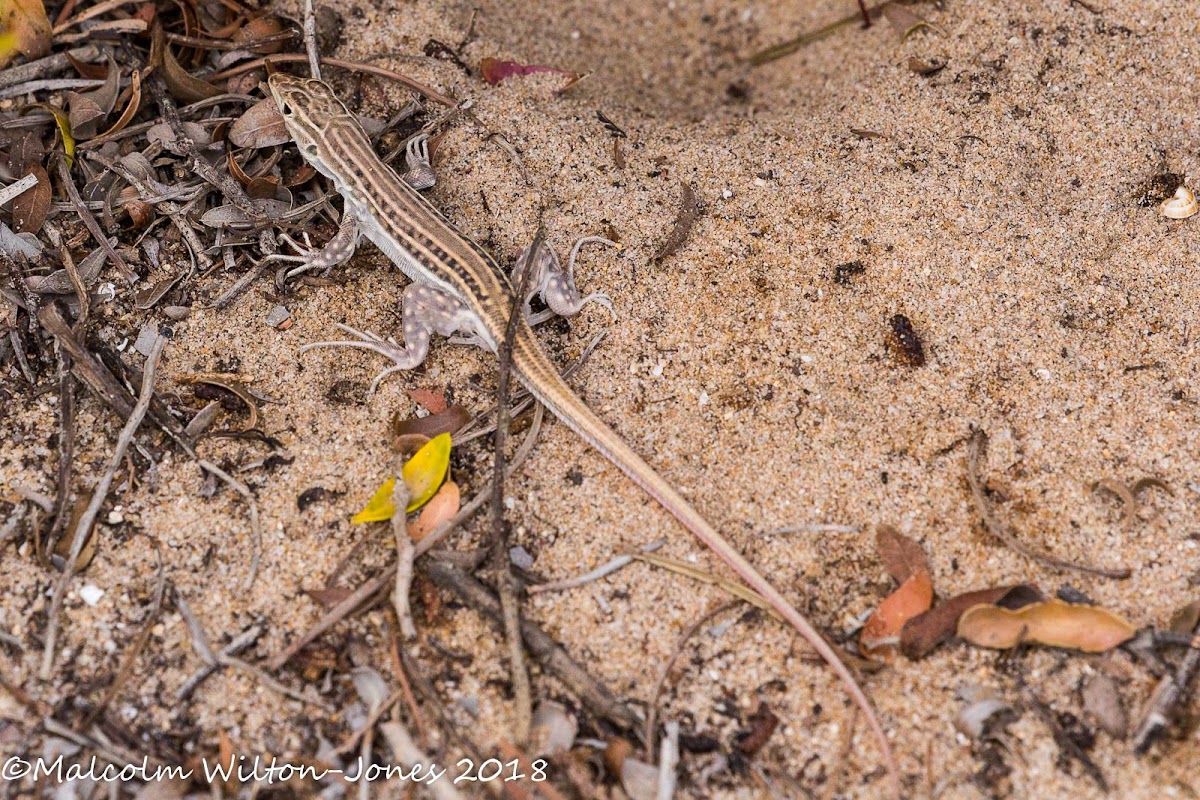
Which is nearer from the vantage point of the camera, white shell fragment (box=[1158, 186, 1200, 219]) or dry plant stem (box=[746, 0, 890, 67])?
white shell fragment (box=[1158, 186, 1200, 219])

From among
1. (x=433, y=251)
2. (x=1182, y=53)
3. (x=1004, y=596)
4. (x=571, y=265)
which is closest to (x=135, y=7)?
(x=433, y=251)

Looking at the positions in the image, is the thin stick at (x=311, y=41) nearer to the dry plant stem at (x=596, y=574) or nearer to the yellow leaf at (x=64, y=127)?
the yellow leaf at (x=64, y=127)

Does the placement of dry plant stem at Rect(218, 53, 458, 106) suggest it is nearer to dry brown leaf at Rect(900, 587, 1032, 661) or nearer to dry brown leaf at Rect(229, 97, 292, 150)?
dry brown leaf at Rect(229, 97, 292, 150)

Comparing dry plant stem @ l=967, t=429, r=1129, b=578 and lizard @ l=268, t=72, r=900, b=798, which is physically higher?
lizard @ l=268, t=72, r=900, b=798

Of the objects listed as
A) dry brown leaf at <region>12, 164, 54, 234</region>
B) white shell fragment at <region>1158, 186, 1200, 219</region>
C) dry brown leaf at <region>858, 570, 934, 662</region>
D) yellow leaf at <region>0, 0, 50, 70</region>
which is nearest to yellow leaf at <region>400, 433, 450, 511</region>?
dry brown leaf at <region>858, 570, 934, 662</region>

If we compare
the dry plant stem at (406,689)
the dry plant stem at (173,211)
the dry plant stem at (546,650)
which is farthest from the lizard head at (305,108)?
the dry plant stem at (406,689)

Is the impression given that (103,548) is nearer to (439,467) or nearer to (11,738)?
(11,738)
